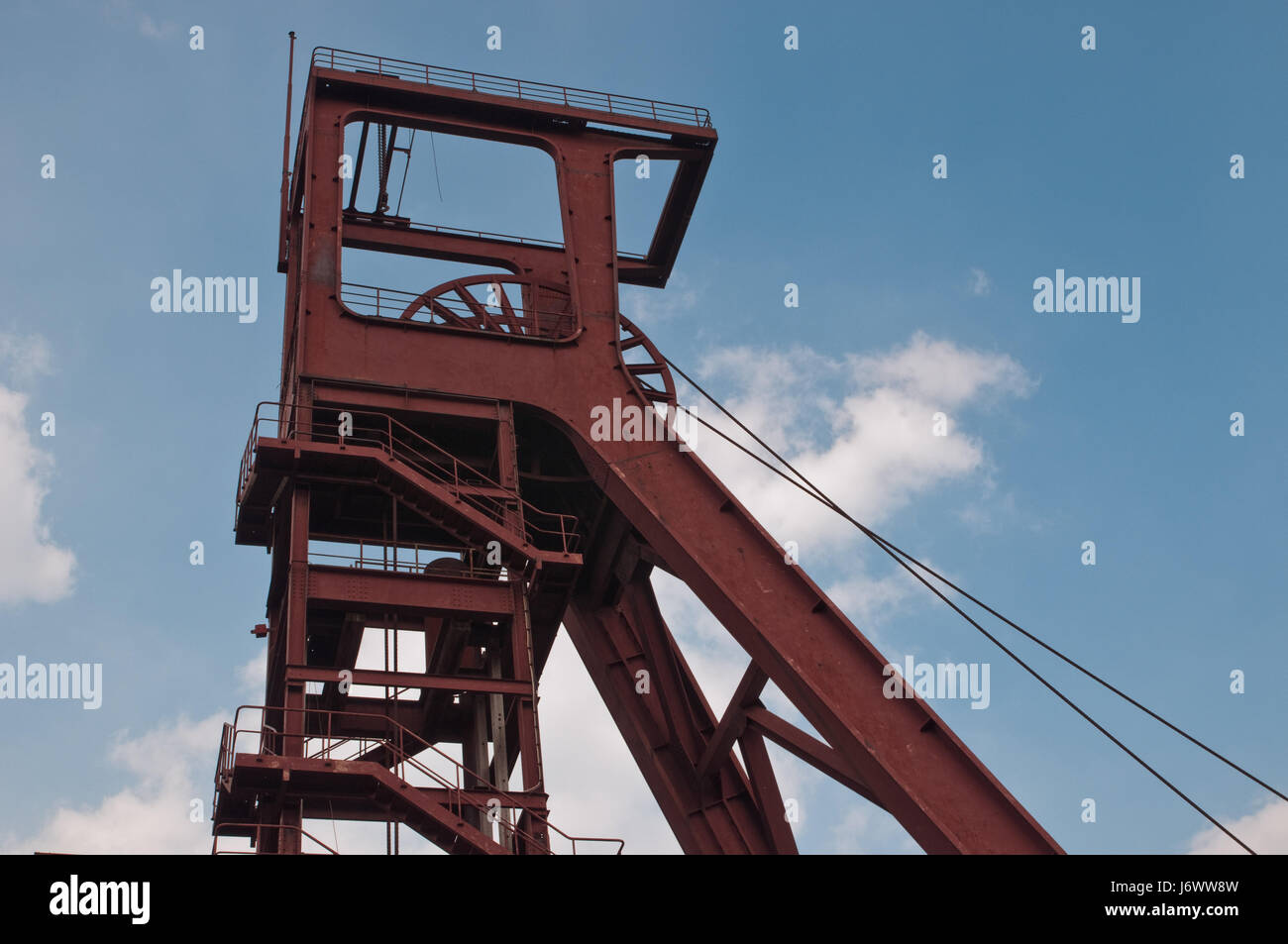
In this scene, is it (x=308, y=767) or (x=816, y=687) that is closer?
(x=308, y=767)

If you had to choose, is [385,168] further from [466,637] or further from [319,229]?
[466,637]

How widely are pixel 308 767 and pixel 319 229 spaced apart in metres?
8.27

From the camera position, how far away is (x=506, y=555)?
18.3 meters

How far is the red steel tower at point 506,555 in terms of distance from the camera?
1645cm

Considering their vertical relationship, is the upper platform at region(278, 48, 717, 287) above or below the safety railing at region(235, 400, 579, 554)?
above

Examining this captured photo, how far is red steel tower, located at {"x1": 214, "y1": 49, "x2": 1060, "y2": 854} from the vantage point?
1645cm

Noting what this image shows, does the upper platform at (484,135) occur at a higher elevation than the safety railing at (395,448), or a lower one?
higher
